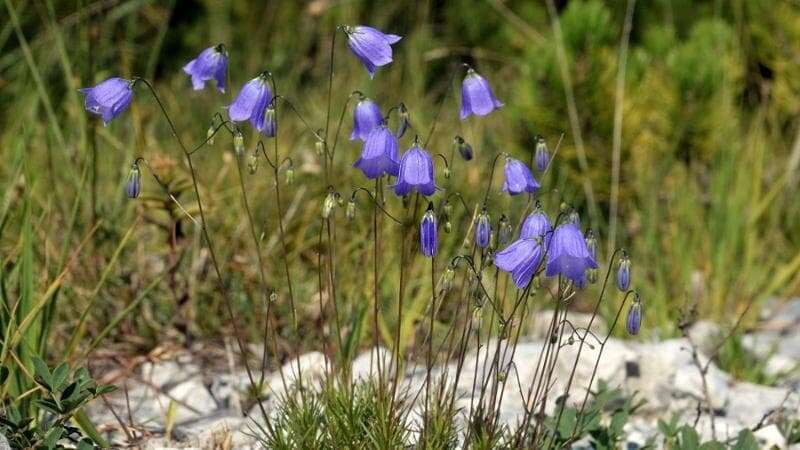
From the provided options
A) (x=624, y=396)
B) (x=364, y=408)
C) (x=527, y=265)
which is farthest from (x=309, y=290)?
(x=527, y=265)

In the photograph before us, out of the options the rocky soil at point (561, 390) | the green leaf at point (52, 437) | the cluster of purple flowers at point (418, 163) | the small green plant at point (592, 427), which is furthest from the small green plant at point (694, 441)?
the green leaf at point (52, 437)

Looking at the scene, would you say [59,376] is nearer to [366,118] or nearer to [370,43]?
[366,118]

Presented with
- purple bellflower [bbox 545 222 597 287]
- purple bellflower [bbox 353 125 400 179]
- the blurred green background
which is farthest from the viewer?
the blurred green background

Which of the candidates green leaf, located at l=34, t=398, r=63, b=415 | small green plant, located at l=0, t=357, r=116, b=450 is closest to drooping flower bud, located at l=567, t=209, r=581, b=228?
small green plant, located at l=0, t=357, r=116, b=450

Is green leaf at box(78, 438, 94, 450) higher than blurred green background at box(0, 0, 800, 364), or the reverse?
blurred green background at box(0, 0, 800, 364)

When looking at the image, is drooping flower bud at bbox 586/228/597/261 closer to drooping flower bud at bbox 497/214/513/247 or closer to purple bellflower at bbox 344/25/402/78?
drooping flower bud at bbox 497/214/513/247

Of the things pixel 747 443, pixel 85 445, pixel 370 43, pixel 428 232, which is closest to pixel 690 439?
pixel 747 443

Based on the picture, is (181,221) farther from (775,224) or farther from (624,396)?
(775,224)
